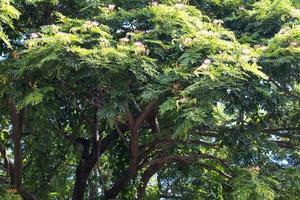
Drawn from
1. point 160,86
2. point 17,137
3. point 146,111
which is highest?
point 17,137

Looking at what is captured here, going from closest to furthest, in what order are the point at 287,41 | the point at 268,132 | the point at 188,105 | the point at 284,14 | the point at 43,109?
the point at 188,105, the point at 287,41, the point at 43,109, the point at 284,14, the point at 268,132


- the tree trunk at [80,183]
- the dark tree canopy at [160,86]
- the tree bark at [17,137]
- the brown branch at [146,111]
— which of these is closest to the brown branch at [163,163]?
the dark tree canopy at [160,86]

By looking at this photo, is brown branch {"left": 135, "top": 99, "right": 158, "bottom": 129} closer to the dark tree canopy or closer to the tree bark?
the dark tree canopy

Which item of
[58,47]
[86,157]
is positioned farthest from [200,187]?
Result: [58,47]

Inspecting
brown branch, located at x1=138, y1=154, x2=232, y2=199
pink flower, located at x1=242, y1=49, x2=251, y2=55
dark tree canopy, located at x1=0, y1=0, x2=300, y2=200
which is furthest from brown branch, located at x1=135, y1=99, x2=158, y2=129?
pink flower, located at x1=242, y1=49, x2=251, y2=55

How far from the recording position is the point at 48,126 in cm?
677

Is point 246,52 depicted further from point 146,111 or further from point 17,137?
point 17,137

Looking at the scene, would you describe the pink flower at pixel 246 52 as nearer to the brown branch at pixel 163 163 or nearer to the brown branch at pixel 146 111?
the brown branch at pixel 146 111

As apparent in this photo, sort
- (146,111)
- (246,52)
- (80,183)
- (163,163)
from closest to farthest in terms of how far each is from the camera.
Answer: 1. (246,52)
2. (146,111)
3. (163,163)
4. (80,183)

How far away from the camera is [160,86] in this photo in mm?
4840

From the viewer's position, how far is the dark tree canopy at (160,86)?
4738mm

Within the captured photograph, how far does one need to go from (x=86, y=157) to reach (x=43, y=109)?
242cm

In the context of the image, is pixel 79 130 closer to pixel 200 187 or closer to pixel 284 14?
pixel 200 187

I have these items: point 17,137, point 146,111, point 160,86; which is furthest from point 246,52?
point 17,137
